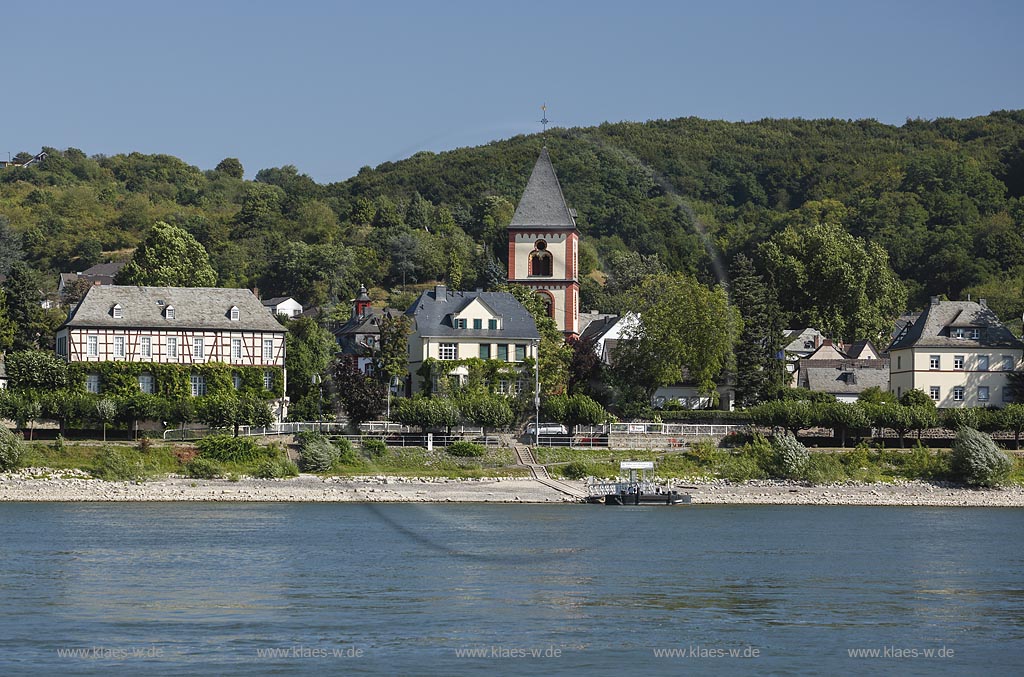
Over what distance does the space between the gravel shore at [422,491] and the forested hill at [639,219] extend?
229ft

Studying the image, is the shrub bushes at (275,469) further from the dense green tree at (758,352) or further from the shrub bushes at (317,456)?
the dense green tree at (758,352)

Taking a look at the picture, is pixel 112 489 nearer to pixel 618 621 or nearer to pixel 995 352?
pixel 618 621

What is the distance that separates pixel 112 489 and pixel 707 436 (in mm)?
33258

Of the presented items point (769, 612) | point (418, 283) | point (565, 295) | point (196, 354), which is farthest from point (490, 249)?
point (769, 612)

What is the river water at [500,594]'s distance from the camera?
3497 cm

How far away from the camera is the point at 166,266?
133 meters

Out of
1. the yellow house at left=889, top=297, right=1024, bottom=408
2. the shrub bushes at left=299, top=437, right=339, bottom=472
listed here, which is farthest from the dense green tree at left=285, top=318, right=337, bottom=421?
the yellow house at left=889, top=297, right=1024, bottom=408

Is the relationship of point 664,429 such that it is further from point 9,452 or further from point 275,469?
point 9,452

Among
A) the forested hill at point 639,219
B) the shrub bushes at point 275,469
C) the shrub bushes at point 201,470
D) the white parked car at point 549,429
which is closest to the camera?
the shrub bushes at point 201,470

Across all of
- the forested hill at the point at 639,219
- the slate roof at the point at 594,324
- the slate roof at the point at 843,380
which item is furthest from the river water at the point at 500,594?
the forested hill at the point at 639,219

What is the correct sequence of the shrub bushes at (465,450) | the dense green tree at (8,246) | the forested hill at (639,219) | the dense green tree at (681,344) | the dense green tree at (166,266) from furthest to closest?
the dense green tree at (8,246), the forested hill at (639,219), the dense green tree at (166,266), the dense green tree at (681,344), the shrub bushes at (465,450)

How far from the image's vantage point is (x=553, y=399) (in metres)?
88.4

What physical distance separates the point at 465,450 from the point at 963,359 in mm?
34566

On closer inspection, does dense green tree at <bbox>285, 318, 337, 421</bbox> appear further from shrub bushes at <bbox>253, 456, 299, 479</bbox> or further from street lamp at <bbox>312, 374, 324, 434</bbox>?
shrub bushes at <bbox>253, 456, 299, 479</bbox>
